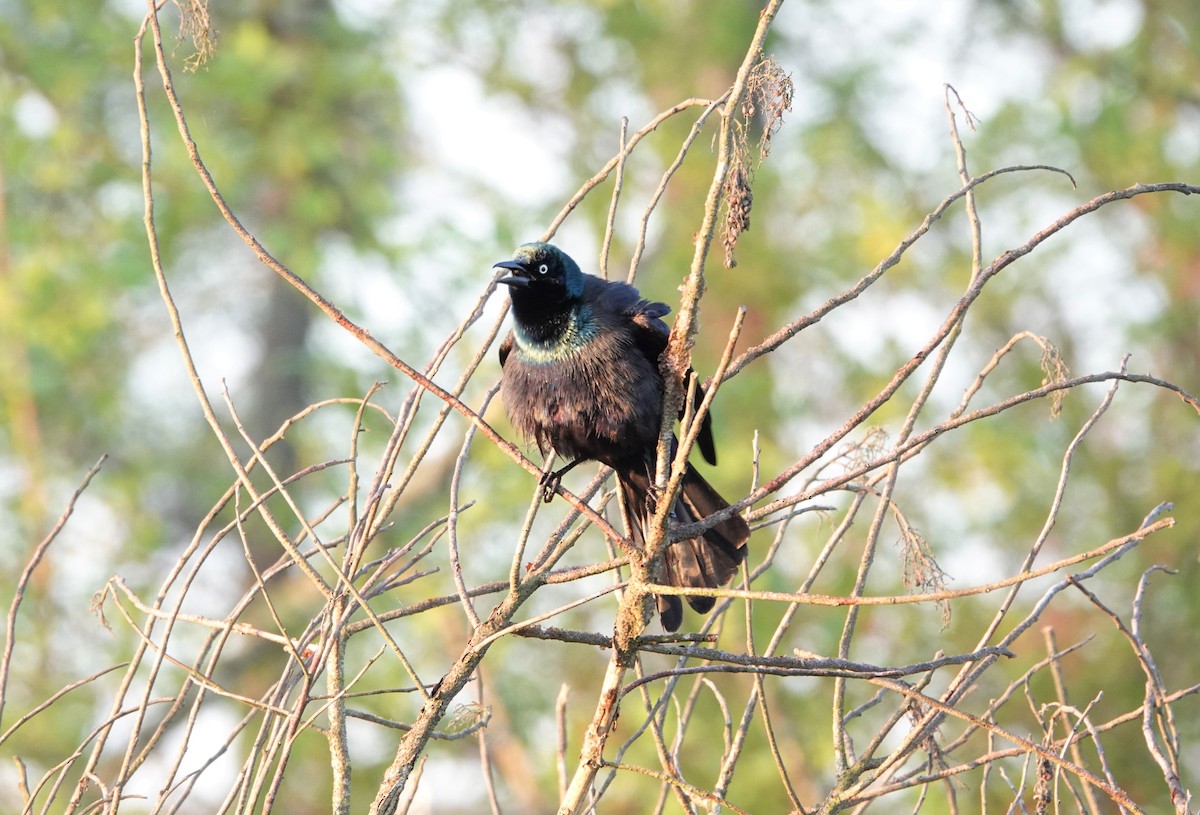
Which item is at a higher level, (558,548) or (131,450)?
(131,450)

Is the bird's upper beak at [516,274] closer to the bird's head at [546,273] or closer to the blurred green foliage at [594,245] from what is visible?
the bird's head at [546,273]

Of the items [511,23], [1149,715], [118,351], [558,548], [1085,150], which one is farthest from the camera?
[511,23]

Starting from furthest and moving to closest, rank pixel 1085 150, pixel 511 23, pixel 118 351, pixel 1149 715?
pixel 511 23, pixel 118 351, pixel 1085 150, pixel 1149 715

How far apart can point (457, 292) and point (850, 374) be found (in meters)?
3.74

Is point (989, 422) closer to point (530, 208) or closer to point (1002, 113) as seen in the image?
point (1002, 113)

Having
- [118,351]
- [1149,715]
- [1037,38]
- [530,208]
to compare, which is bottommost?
[1149,715]

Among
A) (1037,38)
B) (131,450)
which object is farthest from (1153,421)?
(131,450)

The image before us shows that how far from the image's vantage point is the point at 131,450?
1297cm

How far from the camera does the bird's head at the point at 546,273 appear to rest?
3994mm

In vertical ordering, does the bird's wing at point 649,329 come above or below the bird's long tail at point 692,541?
above

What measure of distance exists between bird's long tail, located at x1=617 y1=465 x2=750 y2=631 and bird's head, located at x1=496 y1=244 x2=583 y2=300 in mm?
600

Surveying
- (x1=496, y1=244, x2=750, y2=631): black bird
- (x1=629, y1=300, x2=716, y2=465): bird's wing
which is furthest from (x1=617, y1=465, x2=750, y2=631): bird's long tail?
(x1=629, y1=300, x2=716, y2=465): bird's wing

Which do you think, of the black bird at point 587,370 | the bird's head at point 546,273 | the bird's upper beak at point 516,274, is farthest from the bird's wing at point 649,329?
the bird's upper beak at point 516,274

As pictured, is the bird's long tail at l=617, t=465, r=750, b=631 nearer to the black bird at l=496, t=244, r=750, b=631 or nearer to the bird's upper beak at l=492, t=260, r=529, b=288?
the black bird at l=496, t=244, r=750, b=631
